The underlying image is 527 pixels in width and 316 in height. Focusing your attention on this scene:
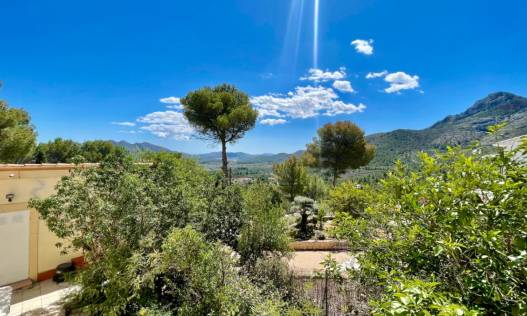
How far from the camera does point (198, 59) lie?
19.9 m

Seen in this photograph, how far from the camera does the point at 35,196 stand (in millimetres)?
8516

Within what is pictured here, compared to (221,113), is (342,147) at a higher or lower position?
lower

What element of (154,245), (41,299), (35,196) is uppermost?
(35,196)

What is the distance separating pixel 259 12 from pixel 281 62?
5.74 meters

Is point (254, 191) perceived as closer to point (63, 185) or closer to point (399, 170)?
point (63, 185)

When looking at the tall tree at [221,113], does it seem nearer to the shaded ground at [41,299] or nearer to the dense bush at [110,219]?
the dense bush at [110,219]

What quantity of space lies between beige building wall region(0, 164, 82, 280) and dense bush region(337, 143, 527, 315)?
9.72 metres

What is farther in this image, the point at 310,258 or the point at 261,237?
the point at 310,258

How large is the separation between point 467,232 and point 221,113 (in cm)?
1863

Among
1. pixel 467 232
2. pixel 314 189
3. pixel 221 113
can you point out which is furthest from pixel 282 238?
pixel 314 189

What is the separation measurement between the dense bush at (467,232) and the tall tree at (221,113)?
16.8m

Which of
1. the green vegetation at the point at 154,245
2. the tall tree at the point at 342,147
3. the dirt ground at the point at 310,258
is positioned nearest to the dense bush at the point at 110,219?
the green vegetation at the point at 154,245

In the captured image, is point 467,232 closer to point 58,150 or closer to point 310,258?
point 310,258

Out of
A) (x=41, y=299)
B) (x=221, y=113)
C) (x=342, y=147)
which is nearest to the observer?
(x=41, y=299)
